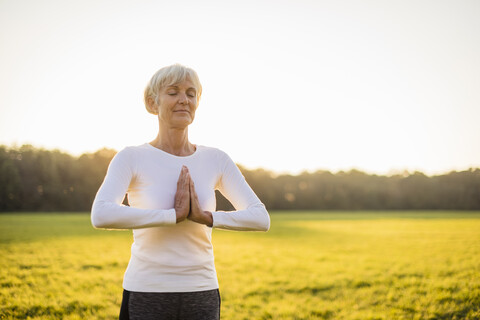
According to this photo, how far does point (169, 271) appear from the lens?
215 cm

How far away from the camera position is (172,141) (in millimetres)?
2393

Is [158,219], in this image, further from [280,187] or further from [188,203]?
[280,187]

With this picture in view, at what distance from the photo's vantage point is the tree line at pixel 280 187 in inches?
1581

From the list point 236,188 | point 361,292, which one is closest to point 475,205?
point 361,292

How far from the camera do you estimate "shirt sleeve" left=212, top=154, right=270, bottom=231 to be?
7.94 feet

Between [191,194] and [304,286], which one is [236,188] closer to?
[191,194]

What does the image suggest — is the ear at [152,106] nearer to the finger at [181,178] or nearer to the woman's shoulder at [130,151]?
the woman's shoulder at [130,151]

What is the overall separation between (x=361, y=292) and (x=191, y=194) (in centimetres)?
773

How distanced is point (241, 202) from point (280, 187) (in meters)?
75.8

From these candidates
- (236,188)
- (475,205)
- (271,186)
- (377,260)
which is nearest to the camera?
(236,188)

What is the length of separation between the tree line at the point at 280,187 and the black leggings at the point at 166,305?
37068mm

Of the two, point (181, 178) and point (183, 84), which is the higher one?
point (183, 84)

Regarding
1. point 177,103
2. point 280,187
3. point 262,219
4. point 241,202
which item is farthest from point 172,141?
point 280,187

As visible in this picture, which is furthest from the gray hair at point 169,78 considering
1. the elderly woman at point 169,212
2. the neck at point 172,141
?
the neck at point 172,141
